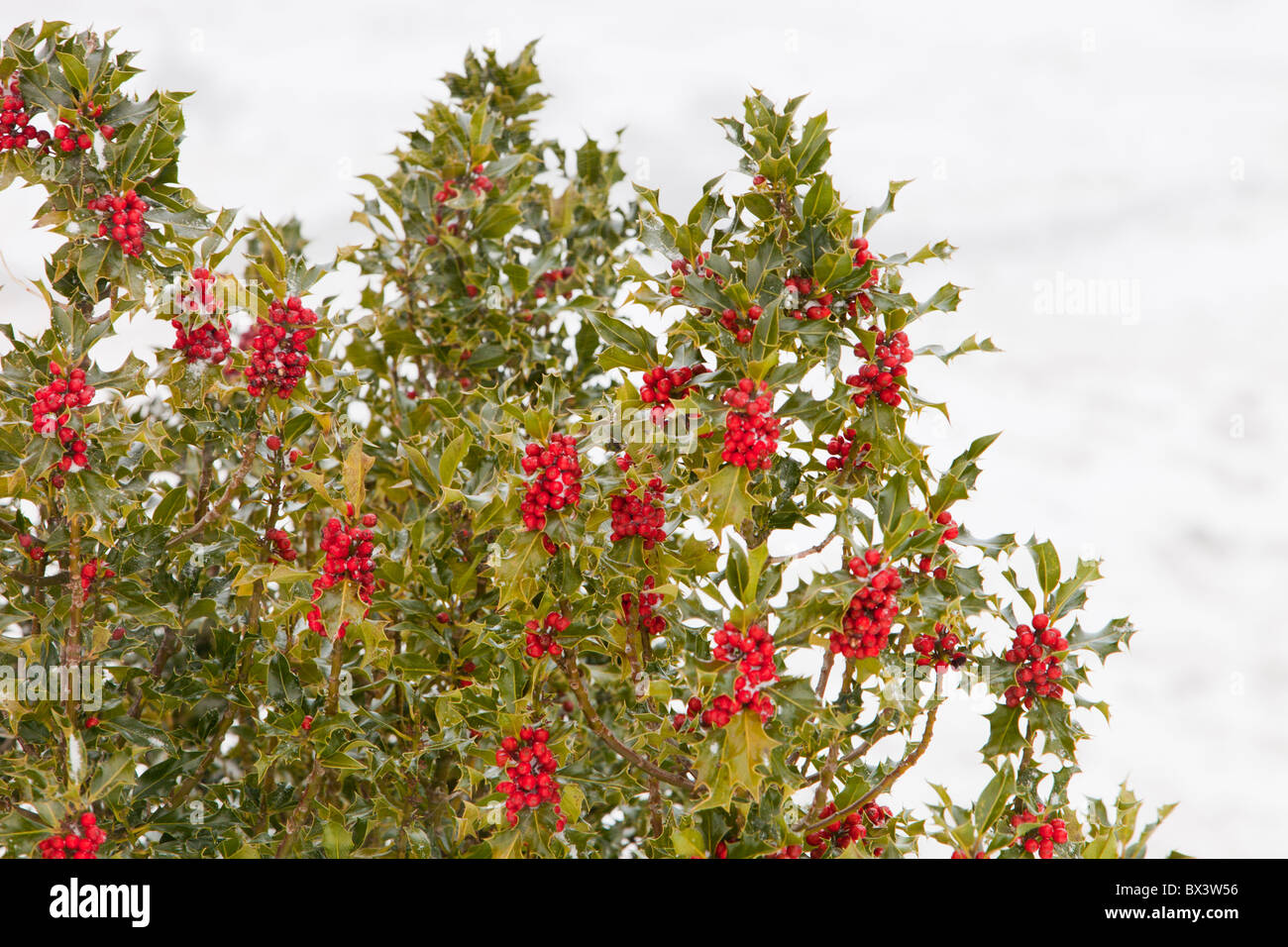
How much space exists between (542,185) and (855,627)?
69.8 inches

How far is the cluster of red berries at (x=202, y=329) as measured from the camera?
6.47 ft

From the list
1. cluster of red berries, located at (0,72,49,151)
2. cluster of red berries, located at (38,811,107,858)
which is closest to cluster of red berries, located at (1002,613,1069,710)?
cluster of red berries, located at (38,811,107,858)

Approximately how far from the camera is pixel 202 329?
2.02 meters

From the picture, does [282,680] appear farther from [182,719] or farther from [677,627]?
→ [677,627]

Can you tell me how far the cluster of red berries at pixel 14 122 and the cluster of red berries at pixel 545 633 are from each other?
1177 mm

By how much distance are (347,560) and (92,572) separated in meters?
0.48

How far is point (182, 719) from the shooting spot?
7.74 ft

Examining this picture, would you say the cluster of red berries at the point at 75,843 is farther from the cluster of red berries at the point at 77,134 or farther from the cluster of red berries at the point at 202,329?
the cluster of red berries at the point at 77,134

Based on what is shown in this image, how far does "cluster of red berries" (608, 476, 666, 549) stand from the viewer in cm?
175

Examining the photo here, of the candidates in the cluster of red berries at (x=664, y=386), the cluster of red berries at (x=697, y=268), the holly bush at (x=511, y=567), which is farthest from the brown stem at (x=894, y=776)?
the cluster of red berries at (x=697, y=268)

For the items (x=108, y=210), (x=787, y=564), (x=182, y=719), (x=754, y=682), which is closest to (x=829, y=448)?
(x=787, y=564)

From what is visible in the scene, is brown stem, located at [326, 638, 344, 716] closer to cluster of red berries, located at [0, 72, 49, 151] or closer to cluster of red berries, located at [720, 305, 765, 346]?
cluster of red berries, located at [720, 305, 765, 346]

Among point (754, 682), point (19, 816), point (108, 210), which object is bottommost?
point (19, 816)
